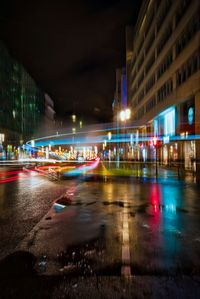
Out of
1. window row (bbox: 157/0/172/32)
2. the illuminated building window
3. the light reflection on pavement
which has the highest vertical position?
window row (bbox: 157/0/172/32)

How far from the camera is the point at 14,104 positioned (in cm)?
8769

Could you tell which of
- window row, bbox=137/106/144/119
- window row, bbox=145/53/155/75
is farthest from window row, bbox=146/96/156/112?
window row, bbox=145/53/155/75

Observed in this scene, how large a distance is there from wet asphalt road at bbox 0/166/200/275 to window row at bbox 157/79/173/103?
26.5 m

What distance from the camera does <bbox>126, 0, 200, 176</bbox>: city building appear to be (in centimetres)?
2753

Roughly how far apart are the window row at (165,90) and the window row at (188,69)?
272 cm

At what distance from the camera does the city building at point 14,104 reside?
76.9 meters

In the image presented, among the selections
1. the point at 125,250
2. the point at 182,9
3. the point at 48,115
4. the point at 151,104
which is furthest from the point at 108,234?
the point at 48,115

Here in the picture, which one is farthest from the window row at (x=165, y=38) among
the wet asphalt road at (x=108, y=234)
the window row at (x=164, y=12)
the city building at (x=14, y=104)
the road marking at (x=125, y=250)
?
the city building at (x=14, y=104)

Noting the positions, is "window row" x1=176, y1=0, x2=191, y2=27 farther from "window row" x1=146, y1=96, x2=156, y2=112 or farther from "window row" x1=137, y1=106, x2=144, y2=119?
"window row" x1=137, y1=106, x2=144, y2=119

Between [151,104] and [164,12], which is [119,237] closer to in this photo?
[164,12]

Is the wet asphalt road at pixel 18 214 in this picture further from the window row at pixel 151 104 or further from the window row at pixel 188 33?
the window row at pixel 151 104

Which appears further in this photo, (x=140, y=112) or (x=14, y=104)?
(x=14, y=104)

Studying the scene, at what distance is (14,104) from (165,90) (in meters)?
62.2

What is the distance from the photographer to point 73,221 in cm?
782
